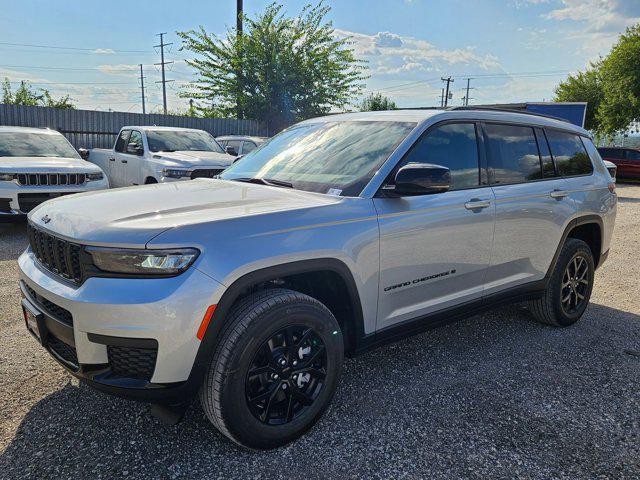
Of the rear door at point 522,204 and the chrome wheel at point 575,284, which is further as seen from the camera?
the chrome wheel at point 575,284

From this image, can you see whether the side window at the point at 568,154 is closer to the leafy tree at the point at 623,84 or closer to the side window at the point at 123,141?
the side window at the point at 123,141

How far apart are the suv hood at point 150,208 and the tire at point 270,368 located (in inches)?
19.1

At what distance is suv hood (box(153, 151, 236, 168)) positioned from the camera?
8.16 m

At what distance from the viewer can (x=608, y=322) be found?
4.59 metres

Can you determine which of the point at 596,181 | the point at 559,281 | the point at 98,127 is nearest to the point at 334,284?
the point at 559,281

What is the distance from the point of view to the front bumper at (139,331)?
6.77 ft

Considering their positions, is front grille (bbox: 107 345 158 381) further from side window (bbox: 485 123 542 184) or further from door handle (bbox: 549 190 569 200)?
door handle (bbox: 549 190 569 200)

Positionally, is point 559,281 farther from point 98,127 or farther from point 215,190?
point 98,127

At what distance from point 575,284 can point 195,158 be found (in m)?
6.25

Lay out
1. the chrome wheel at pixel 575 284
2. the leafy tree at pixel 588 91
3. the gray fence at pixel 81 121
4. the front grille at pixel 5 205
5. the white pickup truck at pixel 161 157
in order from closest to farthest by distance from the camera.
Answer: the chrome wheel at pixel 575 284
the front grille at pixel 5 205
the white pickup truck at pixel 161 157
the gray fence at pixel 81 121
the leafy tree at pixel 588 91

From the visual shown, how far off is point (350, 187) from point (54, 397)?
217cm

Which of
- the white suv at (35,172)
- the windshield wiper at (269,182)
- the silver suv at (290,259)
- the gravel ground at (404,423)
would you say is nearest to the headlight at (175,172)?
the white suv at (35,172)

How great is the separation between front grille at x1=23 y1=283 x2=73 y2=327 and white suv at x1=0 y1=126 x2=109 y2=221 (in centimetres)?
499

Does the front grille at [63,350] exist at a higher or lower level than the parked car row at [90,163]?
lower
